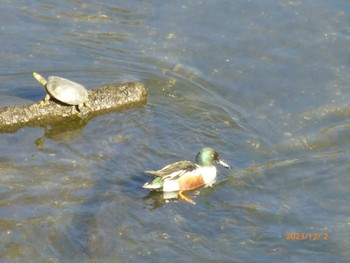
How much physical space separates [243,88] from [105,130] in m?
2.44

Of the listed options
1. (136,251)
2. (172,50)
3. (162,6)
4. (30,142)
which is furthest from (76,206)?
(162,6)

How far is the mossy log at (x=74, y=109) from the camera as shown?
10125 mm

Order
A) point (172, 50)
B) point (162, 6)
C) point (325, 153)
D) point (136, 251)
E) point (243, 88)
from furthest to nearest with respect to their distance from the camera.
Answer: point (162, 6), point (172, 50), point (243, 88), point (325, 153), point (136, 251)

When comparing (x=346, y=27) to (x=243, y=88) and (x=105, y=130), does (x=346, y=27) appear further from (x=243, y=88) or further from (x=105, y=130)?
(x=105, y=130)

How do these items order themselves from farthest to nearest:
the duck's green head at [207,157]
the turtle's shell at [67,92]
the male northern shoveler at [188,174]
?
1. the turtle's shell at [67,92]
2. the duck's green head at [207,157]
3. the male northern shoveler at [188,174]

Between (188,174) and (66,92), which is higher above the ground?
(66,92)

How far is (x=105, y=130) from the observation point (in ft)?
33.5

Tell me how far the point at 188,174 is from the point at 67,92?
219 cm

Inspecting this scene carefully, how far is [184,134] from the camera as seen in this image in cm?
1017

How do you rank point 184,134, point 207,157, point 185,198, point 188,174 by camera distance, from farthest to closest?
point 184,134, point 207,157, point 188,174, point 185,198

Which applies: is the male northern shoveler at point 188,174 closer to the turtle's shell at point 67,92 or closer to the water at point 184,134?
the water at point 184,134
